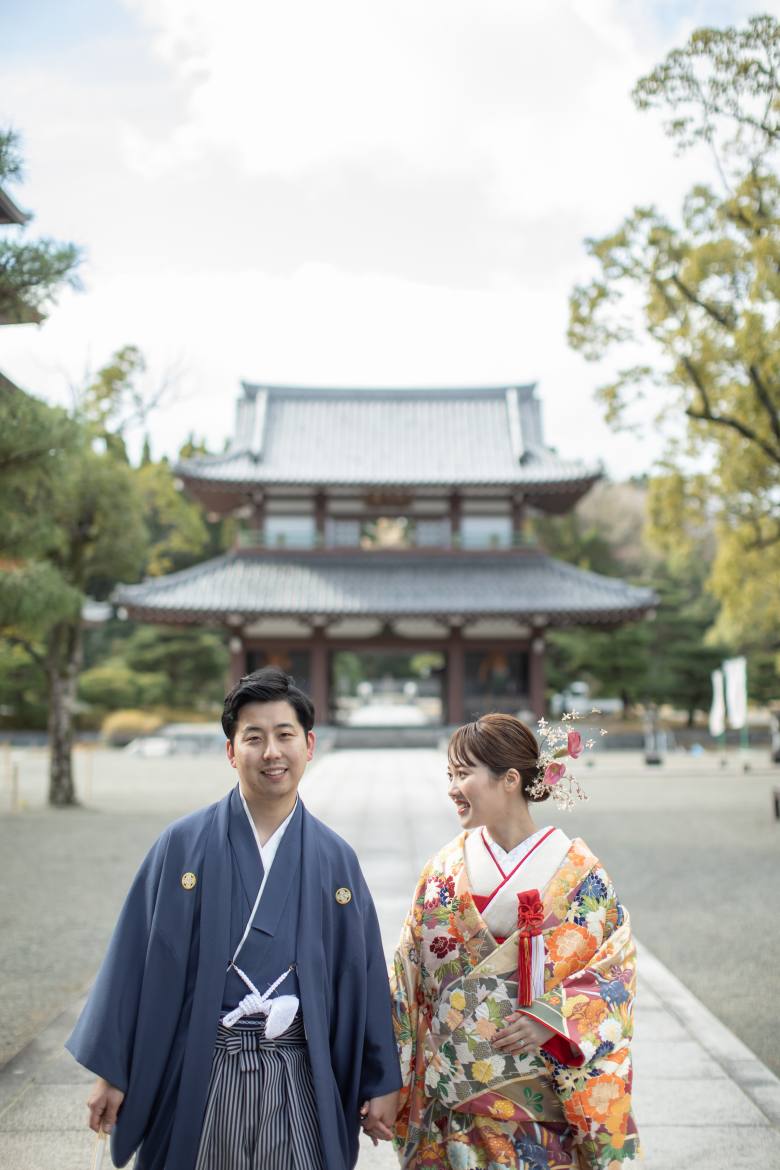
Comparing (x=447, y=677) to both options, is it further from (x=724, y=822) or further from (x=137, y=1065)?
(x=137, y=1065)

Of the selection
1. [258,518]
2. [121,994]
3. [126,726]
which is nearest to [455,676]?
[258,518]

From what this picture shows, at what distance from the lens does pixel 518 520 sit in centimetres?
2536

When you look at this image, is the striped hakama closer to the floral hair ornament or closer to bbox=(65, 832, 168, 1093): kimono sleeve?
bbox=(65, 832, 168, 1093): kimono sleeve

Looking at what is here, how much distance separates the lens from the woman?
7.51 feet

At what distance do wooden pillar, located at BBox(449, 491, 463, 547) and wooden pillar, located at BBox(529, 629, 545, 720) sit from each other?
3178mm

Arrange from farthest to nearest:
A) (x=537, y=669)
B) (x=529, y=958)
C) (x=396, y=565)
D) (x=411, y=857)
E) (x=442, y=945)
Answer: (x=396, y=565), (x=537, y=669), (x=411, y=857), (x=442, y=945), (x=529, y=958)

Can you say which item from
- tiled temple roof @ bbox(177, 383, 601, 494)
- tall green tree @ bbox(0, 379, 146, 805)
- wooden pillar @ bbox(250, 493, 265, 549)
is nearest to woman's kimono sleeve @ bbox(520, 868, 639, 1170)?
tall green tree @ bbox(0, 379, 146, 805)

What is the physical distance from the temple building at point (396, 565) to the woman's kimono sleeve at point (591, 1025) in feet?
65.8

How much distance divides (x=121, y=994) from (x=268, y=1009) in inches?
13.2

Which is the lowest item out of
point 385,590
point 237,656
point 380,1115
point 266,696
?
point 380,1115

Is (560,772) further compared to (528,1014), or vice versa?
(560,772)

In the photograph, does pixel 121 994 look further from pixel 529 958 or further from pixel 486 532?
pixel 486 532

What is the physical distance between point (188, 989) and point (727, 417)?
33.2 feet

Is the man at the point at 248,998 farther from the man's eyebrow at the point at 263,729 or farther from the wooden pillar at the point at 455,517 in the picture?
the wooden pillar at the point at 455,517
